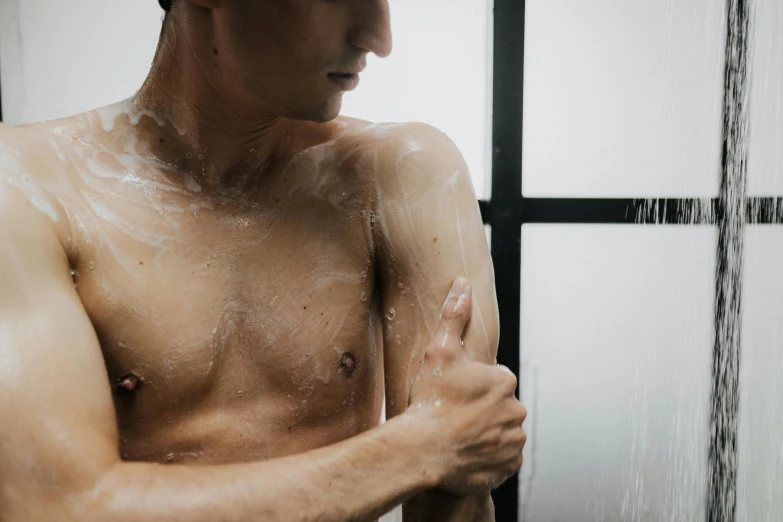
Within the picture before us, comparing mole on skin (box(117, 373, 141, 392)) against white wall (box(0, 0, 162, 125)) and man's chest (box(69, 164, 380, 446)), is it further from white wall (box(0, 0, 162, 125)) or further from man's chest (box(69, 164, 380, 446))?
white wall (box(0, 0, 162, 125))

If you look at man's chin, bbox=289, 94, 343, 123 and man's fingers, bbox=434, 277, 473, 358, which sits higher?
man's chin, bbox=289, 94, 343, 123

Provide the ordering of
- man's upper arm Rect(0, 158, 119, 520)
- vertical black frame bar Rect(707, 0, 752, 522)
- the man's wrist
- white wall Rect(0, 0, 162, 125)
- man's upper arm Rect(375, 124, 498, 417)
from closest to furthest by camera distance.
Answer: man's upper arm Rect(0, 158, 119, 520)
the man's wrist
man's upper arm Rect(375, 124, 498, 417)
white wall Rect(0, 0, 162, 125)
vertical black frame bar Rect(707, 0, 752, 522)

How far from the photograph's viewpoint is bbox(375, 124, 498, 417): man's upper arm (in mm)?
727

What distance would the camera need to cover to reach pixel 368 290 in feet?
2.52

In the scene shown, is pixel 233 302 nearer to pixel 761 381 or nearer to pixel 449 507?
pixel 449 507

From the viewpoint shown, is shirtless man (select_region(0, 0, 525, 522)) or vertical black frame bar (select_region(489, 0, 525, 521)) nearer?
shirtless man (select_region(0, 0, 525, 522))

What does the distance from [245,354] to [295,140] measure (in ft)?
0.91

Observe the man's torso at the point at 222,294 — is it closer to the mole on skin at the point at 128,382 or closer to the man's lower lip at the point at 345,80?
the mole on skin at the point at 128,382

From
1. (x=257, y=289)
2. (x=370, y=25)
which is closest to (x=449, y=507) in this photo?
(x=257, y=289)

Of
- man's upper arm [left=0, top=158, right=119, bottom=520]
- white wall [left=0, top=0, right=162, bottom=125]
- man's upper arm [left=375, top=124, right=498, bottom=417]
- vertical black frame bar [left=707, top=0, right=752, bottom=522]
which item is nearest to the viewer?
man's upper arm [left=0, top=158, right=119, bottom=520]

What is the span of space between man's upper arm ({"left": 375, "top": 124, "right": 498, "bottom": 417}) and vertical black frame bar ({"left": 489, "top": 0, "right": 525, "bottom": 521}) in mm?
697

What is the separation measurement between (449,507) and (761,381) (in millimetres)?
1292

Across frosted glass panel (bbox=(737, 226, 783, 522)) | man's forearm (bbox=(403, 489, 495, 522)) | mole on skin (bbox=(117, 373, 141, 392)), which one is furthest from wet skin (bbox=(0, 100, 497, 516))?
frosted glass panel (bbox=(737, 226, 783, 522))

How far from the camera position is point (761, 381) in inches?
64.1
